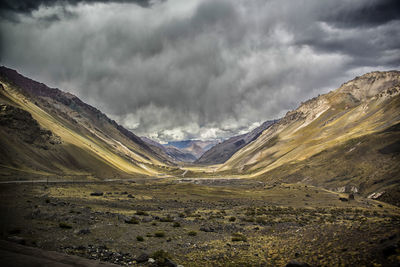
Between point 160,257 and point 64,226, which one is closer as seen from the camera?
point 160,257

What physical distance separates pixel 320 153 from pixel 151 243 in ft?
487

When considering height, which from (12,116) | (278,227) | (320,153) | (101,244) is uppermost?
(12,116)

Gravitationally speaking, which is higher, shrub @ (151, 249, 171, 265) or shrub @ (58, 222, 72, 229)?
shrub @ (58, 222, 72, 229)

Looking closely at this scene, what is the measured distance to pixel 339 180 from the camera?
331ft

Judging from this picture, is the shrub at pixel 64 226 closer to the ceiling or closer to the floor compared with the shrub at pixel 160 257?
closer to the ceiling

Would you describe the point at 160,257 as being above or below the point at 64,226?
below

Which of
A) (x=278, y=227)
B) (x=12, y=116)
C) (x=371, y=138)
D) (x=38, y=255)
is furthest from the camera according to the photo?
(x=12, y=116)

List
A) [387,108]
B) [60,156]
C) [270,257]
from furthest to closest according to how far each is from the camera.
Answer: [387,108]
[60,156]
[270,257]

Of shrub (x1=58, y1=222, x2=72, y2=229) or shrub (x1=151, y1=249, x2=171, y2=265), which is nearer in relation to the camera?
shrub (x1=151, y1=249, x2=171, y2=265)

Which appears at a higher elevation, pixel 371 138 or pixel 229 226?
pixel 371 138

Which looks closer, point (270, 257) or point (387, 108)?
point (270, 257)

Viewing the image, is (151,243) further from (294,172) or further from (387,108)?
(387,108)

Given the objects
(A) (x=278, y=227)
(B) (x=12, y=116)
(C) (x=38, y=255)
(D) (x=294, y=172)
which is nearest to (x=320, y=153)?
(D) (x=294, y=172)

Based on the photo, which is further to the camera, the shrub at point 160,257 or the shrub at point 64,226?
the shrub at point 64,226
